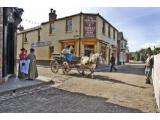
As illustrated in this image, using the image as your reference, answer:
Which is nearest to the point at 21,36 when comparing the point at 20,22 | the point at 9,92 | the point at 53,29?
the point at 20,22

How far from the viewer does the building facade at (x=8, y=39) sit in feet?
36.5

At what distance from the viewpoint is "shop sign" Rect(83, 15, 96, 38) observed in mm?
11719

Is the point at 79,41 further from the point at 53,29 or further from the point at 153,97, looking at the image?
the point at 153,97

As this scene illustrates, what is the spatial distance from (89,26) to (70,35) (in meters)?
1.15

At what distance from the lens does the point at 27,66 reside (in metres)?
13.1

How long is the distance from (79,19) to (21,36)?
3272 mm

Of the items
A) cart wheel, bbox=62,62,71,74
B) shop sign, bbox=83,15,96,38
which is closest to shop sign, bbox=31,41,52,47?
shop sign, bbox=83,15,96,38

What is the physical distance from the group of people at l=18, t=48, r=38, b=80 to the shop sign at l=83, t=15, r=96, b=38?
2552 millimetres

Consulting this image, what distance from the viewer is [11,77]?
1345cm

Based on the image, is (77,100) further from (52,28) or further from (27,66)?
(27,66)

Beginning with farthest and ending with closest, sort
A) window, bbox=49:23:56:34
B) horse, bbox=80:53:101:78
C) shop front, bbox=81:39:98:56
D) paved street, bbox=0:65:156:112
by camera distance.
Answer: horse, bbox=80:53:101:78 < window, bbox=49:23:56:34 < shop front, bbox=81:39:98:56 < paved street, bbox=0:65:156:112

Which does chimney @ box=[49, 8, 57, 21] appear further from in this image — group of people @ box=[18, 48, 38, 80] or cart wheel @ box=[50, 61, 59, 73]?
cart wheel @ box=[50, 61, 59, 73]
